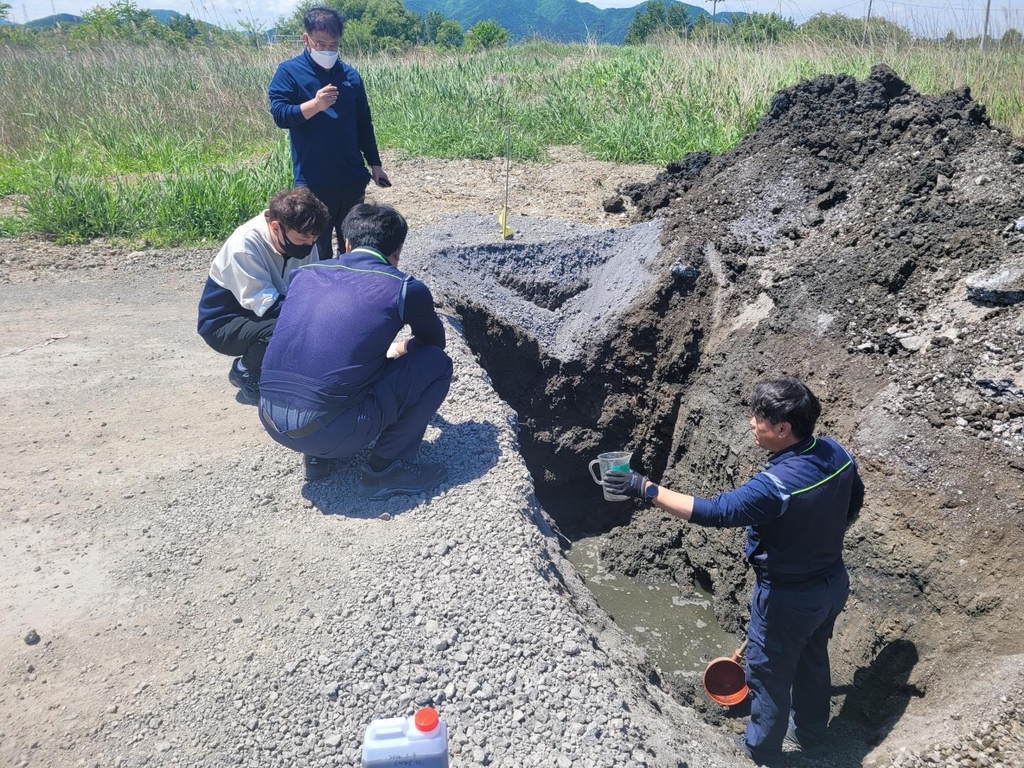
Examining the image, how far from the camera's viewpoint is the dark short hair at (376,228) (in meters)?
3.51

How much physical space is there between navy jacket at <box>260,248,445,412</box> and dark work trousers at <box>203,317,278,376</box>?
83 cm

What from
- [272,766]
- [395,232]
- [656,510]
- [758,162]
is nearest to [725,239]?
[758,162]

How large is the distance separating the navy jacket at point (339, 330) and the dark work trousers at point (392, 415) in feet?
0.24

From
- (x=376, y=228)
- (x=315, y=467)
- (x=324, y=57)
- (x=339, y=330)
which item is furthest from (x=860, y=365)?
(x=324, y=57)

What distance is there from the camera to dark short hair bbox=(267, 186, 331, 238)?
3.82 metres

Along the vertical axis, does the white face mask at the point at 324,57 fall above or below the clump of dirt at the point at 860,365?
above

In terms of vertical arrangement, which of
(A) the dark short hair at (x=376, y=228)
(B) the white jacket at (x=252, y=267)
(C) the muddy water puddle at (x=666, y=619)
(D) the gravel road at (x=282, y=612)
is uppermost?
(A) the dark short hair at (x=376, y=228)

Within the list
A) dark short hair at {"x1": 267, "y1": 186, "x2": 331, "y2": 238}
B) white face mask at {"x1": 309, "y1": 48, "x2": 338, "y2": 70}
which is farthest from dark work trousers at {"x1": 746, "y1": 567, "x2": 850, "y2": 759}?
white face mask at {"x1": 309, "y1": 48, "x2": 338, "y2": 70}

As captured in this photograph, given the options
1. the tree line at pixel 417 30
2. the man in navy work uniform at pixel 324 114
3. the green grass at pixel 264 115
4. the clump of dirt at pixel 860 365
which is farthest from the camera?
the tree line at pixel 417 30

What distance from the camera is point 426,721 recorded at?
77.9 inches

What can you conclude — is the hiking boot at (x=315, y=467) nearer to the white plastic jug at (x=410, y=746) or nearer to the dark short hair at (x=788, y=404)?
the white plastic jug at (x=410, y=746)

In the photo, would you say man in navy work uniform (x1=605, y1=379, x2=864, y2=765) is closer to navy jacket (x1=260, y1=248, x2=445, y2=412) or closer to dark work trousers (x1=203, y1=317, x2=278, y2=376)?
navy jacket (x1=260, y1=248, x2=445, y2=412)

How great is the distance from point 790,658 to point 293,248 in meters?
3.07

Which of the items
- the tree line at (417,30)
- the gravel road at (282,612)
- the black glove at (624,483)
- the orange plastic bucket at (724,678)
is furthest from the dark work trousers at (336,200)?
the tree line at (417,30)
